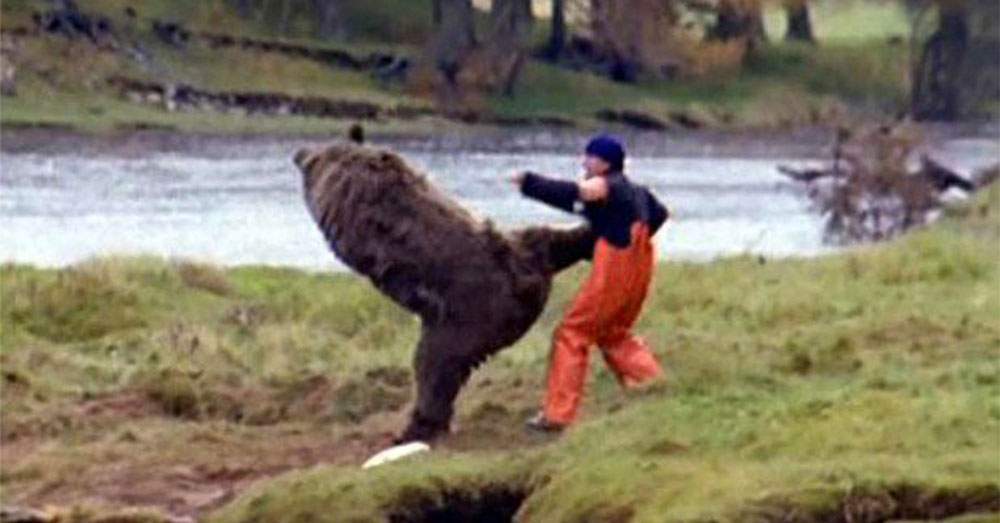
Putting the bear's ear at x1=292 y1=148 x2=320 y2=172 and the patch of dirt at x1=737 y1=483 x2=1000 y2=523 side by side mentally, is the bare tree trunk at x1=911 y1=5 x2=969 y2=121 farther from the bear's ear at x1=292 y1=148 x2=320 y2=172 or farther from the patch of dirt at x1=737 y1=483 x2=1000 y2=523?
the patch of dirt at x1=737 y1=483 x2=1000 y2=523

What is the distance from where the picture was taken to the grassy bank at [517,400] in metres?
12.0

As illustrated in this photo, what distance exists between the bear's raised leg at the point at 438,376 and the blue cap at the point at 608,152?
3.41ft

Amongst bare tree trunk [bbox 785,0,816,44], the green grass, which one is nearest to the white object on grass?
the green grass

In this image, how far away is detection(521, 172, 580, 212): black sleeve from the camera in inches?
533

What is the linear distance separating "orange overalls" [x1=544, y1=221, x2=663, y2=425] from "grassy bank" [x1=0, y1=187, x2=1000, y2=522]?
20 centimetres

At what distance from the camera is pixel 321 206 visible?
14227 millimetres

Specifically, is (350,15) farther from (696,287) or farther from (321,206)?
(321,206)

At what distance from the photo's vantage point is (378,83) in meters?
65.6

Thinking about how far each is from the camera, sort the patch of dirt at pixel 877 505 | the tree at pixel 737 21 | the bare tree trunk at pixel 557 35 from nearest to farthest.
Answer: the patch of dirt at pixel 877 505 < the bare tree trunk at pixel 557 35 < the tree at pixel 737 21

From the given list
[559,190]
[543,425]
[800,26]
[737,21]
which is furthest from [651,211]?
[800,26]

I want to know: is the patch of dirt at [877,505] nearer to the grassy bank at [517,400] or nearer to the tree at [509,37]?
the grassy bank at [517,400]

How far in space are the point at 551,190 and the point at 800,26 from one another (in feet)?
221

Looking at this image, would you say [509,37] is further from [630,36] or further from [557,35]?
[630,36]

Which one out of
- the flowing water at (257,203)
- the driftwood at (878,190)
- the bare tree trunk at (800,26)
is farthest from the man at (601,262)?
the bare tree trunk at (800,26)
